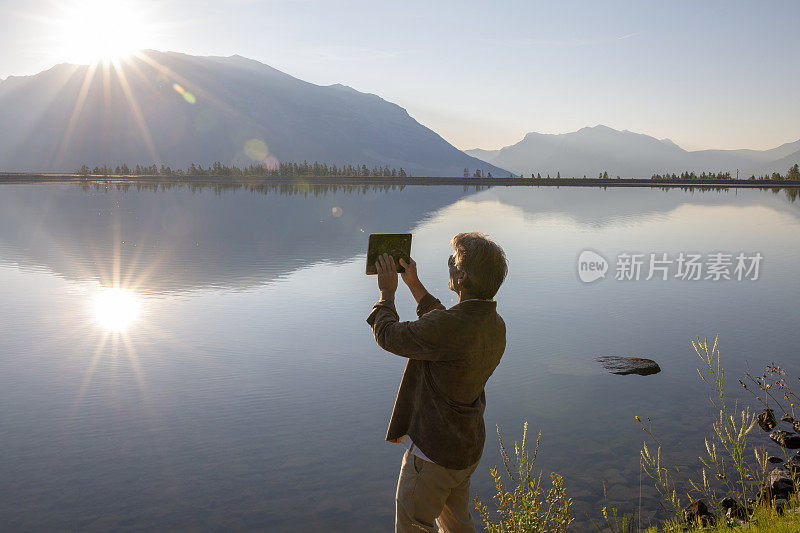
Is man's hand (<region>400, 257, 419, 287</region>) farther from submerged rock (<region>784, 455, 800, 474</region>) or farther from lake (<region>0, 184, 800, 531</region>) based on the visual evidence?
submerged rock (<region>784, 455, 800, 474</region>)

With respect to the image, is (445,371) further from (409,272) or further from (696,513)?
(696,513)

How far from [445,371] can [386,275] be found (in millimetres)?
820

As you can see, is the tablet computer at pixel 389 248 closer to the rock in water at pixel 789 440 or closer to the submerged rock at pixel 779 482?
the submerged rock at pixel 779 482

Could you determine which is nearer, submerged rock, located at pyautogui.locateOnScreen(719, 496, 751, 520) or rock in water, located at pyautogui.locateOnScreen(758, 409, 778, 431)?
submerged rock, located at pyautogui.locateOnScreen(719, 496, 751, 520)

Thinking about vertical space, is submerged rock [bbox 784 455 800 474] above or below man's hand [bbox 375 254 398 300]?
below

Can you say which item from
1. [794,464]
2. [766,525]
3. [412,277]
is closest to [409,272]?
[412,277]

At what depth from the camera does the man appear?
4.43 metres

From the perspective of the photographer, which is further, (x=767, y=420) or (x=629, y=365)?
(x=629, y=365)

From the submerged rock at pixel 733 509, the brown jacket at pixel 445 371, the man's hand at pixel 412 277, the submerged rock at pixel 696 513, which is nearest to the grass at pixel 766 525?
the submerged rock at pixel 733 509

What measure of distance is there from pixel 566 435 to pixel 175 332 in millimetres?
9682

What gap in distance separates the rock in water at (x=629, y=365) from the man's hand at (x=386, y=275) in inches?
378

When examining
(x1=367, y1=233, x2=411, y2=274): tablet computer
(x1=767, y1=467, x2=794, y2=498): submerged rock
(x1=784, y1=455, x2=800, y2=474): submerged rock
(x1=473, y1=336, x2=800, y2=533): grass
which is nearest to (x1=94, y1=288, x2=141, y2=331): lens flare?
(x1=473, y1=336, x2=800, y2=533): grass

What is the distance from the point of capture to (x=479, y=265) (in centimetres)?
443

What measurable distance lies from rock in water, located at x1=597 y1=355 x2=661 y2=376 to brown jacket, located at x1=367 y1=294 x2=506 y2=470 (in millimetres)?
9153
